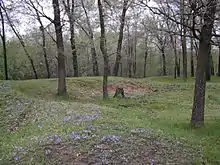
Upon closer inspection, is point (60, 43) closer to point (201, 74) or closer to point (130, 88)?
point (130, 88)

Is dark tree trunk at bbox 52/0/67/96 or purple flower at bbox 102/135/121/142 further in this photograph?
dark tree trunk at bbox 52/0/67/96

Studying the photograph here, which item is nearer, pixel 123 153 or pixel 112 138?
pixel 123 153

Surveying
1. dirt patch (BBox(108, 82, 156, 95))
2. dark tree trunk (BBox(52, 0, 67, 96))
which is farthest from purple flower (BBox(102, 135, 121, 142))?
dirt patch (BBox(108, 82, 156, 95))

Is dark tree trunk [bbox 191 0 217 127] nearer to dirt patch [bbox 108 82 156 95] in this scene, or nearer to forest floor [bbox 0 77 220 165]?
forest floor [bbox 0 77 220 165]

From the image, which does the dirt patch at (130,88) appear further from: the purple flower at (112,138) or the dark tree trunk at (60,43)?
the purple flower at (112,138)

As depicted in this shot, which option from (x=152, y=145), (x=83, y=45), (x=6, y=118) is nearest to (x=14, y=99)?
(x=6, y=118)

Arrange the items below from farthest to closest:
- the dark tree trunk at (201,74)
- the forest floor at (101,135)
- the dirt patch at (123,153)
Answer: the dark tree trunk at (201,74), the forest floor at (101,135), the dirt patch at (123,153)

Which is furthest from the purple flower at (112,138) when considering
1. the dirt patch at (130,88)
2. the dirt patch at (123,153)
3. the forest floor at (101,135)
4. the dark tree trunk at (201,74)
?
the dirt patch at (130,88)

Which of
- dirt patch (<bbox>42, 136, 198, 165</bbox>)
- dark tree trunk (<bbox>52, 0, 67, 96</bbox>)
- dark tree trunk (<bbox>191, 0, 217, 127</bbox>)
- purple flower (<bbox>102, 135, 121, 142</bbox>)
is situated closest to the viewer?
dirt patch (<bbox>42, 136, 198, 165</bbox>)

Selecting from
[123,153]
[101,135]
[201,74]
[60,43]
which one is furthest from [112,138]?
[60,43]

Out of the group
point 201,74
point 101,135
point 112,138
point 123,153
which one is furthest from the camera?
point 201,74

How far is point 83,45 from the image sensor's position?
2131 cm

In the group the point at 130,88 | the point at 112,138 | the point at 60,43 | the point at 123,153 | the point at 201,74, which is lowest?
the point at 123,153

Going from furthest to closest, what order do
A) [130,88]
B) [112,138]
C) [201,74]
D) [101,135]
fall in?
1. [130,88]
2. [201,74]
3. [101,135]
4. [112,138]
